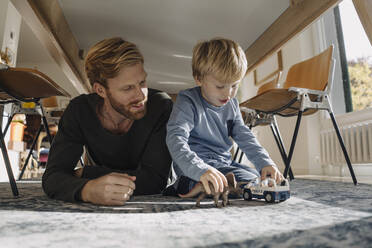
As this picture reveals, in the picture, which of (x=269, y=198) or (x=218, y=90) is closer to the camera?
(x=269, y=198)

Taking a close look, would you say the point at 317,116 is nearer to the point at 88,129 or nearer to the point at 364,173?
the point at 364,173

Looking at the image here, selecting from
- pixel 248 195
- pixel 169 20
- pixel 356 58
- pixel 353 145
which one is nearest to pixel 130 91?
pixel 248 195

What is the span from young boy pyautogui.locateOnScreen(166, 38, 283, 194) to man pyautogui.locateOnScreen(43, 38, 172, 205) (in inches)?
3.9

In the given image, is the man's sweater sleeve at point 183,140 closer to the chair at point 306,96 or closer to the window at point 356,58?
the chair at point 306,96

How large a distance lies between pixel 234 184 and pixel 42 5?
1.64 meters

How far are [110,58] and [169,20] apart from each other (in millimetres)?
1776

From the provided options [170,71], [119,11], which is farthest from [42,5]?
[170,71]

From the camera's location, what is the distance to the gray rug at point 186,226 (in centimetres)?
43

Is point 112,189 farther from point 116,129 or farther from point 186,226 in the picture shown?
point 116,129

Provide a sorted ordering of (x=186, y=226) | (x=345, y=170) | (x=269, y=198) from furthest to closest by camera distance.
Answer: (x=345, y=170), (x=269, y=198), (x=186, y=226)

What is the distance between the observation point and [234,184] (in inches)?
35.3

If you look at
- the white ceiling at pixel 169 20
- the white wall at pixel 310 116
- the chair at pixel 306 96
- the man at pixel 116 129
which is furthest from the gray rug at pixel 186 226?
the white wall at pixel 310 116

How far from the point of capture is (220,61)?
1053 millimetres

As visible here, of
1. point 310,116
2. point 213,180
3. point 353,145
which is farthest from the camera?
point 310,116
